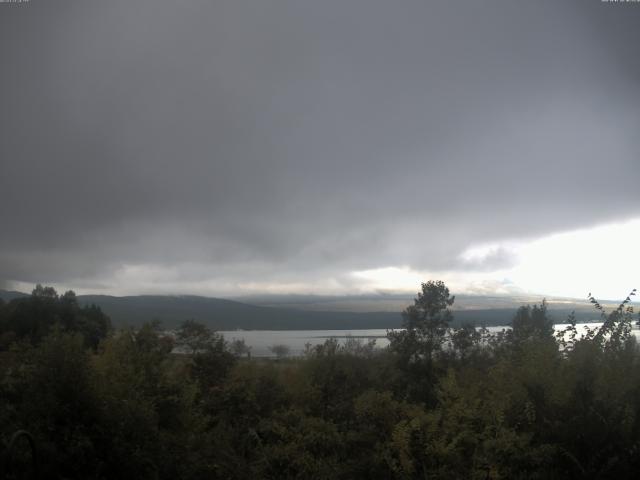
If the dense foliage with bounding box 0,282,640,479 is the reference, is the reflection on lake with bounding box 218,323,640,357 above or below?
below

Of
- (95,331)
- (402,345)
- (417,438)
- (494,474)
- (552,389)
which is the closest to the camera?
(494,474)

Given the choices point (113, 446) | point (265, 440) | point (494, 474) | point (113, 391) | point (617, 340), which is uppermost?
point (617, 340)

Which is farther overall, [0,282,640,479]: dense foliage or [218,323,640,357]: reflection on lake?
[218,323,640,357]: reflection on lake

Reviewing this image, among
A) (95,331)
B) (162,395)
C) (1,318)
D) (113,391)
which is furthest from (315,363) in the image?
(1,318)

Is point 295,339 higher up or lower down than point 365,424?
lower down

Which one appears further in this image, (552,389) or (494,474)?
(552,389)

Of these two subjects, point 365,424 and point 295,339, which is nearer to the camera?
point 365,424

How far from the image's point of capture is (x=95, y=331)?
49656 mm

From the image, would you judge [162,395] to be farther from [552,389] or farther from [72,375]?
[552,389]

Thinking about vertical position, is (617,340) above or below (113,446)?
above

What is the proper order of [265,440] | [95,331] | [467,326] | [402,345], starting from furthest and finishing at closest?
[95,331] < [467,326] < [402,345] < [265,440]

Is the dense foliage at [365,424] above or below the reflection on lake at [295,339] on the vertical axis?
above

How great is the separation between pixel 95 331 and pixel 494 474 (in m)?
48.0

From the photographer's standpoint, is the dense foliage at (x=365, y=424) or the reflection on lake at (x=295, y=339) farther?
the reflection on lake at (x=295, y=339)
